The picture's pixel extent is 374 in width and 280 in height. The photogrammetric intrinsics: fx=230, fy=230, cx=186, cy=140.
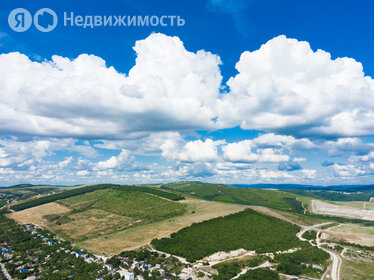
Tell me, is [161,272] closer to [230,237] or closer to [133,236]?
[230,237]

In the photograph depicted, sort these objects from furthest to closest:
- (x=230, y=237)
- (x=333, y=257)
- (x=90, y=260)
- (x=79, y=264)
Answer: (x=230, y=237), (x=333, y=257), (x=90, y=260), (x=79, y=264)

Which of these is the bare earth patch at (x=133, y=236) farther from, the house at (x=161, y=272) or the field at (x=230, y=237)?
the house at (x=161, y=272)

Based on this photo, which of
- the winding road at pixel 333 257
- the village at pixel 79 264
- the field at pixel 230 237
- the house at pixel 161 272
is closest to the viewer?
the house at pixel 161 272

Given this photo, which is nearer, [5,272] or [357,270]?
[357,270]

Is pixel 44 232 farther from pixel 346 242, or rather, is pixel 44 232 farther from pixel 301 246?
pixel 346 242

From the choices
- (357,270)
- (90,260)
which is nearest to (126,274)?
(90,260)

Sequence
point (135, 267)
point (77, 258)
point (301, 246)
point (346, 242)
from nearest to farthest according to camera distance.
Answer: point (135, 267), point (77, 258), point (301, 246), point (346, 242)

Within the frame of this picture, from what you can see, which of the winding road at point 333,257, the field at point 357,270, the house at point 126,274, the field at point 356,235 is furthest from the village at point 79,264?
the field at point 356,235

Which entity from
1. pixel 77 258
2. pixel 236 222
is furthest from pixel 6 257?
pixel 236 222

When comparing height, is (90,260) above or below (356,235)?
above
